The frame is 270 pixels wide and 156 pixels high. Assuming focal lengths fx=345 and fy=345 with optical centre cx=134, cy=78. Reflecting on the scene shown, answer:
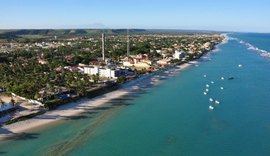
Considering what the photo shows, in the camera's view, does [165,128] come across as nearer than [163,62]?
Yes

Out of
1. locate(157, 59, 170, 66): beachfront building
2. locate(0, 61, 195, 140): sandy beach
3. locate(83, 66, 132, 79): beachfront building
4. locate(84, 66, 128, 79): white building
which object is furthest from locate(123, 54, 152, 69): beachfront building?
locate(0, 61, 195, 140): sandy beach

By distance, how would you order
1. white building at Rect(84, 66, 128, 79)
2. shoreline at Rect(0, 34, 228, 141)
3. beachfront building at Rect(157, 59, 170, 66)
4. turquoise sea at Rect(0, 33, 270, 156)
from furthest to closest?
1. beachfront building at Rect(157, 59, 170, 66)
2. white building at Rect(84, 66, 128, 79)
3. shoreline at Rect(0, 34, 228, 141)
4. turquoise sea at Rect(0, 33, 270, 156)

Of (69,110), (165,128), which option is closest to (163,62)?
(69,110)

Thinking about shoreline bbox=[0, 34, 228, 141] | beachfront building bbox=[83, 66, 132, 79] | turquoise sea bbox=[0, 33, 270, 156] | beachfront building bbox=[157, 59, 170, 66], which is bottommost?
turquoise sea bbox=[0, 33, 270, 156]

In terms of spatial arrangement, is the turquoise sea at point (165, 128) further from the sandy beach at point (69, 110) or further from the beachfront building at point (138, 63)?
the beachfront building at point (138, 63)

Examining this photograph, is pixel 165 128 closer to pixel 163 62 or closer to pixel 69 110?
pixel 69 110

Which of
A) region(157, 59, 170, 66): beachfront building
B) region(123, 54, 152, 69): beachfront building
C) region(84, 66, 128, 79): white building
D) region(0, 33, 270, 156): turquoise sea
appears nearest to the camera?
region(0, 33, 270, 156): turquoise sea

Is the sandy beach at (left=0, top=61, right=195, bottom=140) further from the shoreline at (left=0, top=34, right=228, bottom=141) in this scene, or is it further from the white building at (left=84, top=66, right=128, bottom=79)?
the white building at (left=84, top=66, right=128, bottom=79)
